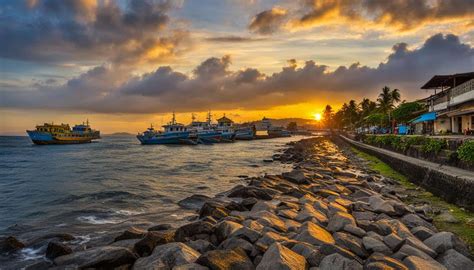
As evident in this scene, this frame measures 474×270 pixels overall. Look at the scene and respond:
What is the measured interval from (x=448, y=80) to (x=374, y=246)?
35919 millimetres

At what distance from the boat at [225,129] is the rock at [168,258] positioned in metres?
80.6

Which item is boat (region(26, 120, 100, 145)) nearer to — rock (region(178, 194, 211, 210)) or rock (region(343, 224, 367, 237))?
rock (region(178, 194, 211, 210))

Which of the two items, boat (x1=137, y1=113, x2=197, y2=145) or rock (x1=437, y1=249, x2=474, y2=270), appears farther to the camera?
boat (x1=137, y1=113, x2=197, y2=145)

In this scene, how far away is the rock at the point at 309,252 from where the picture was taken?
6.10 m

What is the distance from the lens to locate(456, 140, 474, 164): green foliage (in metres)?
13.7

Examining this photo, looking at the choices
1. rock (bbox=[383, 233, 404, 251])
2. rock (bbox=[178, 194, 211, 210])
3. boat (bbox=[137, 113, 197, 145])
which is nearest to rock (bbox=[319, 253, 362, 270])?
rock (bbox=[383, 233, 404, 251])

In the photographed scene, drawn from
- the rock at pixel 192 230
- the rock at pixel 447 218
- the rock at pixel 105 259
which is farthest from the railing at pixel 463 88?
the rock at pixel 105 259

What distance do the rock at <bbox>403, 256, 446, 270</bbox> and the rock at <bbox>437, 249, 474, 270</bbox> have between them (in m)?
0.43

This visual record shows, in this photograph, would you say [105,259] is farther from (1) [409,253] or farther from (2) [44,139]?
(2) [44,139]

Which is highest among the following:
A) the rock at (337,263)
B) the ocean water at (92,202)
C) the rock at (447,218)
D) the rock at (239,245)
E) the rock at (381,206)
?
the rock at (337,263)

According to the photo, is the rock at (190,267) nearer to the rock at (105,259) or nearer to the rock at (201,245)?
the rock at (201,245)

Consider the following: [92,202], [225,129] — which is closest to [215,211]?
[92,202]

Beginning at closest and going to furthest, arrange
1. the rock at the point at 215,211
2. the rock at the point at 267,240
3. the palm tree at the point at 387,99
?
the rock at the point at 267,240 → the rock at the point at 215,211 → the palm tree at the point at 387,99

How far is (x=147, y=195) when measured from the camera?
17.2 metres
